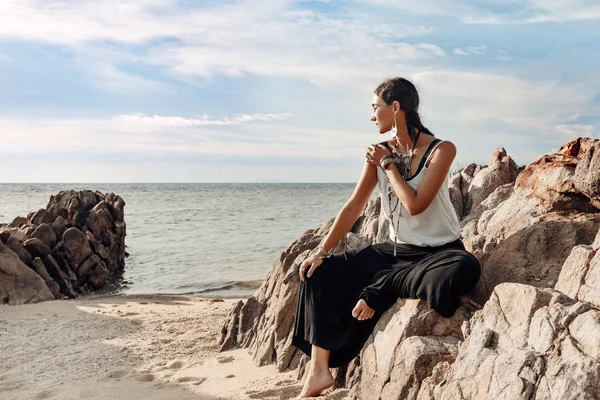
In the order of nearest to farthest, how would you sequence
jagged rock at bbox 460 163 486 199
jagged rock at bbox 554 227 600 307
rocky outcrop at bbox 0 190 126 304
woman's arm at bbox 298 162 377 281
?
1. jagged rock at bbox 554 227 600 307
2. woman's arm at bbox 298 162 377 281
3. jagged rock at bbox 460 163 486 199
4. rocky outcrop at bbox 0 190 126 304

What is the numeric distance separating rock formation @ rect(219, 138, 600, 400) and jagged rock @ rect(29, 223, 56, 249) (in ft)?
30.3

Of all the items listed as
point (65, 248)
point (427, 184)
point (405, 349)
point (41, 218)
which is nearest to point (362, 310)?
point (405, 349)

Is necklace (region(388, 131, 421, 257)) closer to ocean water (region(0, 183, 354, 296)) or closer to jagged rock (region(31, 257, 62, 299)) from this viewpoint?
ocean water (region(0, 183, 354, 296))

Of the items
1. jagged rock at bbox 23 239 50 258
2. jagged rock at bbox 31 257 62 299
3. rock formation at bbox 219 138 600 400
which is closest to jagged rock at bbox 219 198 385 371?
rock formation at bbox 219 138 600 400

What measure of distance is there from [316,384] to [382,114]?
2.34 meters

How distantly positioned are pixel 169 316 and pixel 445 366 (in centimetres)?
680

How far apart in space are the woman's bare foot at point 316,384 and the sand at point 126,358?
0.35ft

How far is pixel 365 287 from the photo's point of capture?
16.4ft

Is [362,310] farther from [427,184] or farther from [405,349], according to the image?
[427,184]

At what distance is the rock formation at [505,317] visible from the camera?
3.35m

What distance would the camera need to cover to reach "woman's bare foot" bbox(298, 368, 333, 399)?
4.88m

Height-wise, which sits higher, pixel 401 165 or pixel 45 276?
pixel 401 165

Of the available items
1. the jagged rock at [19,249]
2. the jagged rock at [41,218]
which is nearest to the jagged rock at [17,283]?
the jagged rock at [19,249]

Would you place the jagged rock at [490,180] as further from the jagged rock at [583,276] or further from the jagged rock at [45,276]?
the jagged rock at [45,276]
